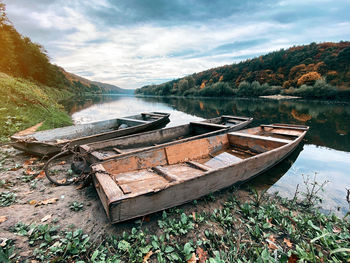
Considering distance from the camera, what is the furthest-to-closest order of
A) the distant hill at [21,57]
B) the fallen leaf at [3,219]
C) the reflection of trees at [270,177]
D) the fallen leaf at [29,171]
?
the distant hill at [21,57] < the reflection of trees at [270,177] < the fallen leaf at [29,171] < the fallen leaf at [3,219]

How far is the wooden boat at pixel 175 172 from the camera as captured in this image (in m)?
2.41

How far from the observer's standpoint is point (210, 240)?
7.99ft

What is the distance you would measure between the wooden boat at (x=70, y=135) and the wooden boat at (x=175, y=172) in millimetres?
1724

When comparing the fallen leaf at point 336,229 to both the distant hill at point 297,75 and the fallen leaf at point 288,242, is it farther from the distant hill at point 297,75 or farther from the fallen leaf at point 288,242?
the distant hill at point 297,75

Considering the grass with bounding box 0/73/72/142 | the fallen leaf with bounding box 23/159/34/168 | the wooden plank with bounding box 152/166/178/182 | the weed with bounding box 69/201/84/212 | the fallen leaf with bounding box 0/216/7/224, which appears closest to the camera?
the fallen leaf with bounding box 0/216/7/224

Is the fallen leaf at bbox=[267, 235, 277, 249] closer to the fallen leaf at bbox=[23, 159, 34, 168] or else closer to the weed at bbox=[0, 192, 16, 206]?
the weed at bbox=[0, 192, 16, 206]

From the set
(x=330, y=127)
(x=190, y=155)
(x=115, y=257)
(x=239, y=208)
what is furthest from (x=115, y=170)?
(x=330, y=127)

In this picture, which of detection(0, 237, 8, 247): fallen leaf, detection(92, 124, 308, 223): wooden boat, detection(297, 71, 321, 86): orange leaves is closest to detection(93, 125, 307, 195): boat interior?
detection(92, 124, 308, 223): wooden boat

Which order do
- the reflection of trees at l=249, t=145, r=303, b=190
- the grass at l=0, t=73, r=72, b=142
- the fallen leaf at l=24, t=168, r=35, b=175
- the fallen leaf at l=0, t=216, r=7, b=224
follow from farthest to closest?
the grass at l=0, t=73, r=72, b=142 → the reflection of trees at l=249, t=145, r=303, b=190 → the fallen leaf at l=24, t=168, r=35, b=175 → the fallen leaf at l=0, t=216, r=7, b=224

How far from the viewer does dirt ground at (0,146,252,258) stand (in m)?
2.50

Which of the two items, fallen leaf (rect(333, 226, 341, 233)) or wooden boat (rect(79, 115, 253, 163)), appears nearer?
fallen leaf (rect(333, 226, 341, 233))

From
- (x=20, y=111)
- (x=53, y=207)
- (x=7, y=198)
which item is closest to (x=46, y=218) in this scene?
(x=53, y=207)

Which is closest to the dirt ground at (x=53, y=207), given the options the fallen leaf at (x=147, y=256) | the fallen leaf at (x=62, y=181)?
the fallen leaf at (x=62, y=181)

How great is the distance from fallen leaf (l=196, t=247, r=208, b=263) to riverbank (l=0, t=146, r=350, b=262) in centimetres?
1
